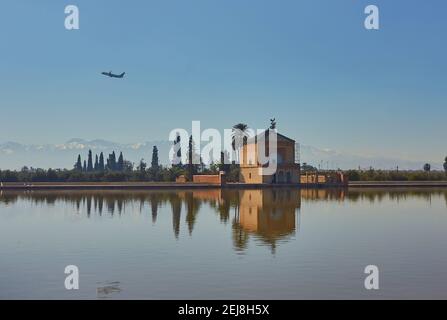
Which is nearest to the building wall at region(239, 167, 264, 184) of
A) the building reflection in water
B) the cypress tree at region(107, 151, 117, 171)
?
the building reflection in water

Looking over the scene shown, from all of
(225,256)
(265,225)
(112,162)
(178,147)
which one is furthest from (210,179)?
(112,162)

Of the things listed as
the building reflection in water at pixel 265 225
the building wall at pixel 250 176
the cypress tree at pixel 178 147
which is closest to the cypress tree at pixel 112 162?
the cypress tree at pixel 178 147

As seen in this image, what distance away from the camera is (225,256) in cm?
1181

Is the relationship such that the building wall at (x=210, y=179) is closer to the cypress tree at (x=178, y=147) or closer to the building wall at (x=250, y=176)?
the building wall at (x=250, y=176)

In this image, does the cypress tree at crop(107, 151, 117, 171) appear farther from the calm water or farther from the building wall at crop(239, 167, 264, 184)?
the calm water

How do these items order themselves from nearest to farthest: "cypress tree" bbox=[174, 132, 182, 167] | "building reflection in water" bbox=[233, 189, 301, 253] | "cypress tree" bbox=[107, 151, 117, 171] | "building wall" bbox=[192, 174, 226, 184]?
1. "building reflection in water" bbox=[233, 189, 301, 253]
2. "building wall" bbox=[192, 174, 226, 184]
3. "cypress tree" bbox=[174, 132, 182, 167]
4. "cypress tree" bbox=[107, 151, 117, 171]

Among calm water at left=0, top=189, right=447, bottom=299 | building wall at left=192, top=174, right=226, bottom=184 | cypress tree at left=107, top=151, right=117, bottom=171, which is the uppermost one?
cypress tree at left=107, top=151, right=117, bottom=171

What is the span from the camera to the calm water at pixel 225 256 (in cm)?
884

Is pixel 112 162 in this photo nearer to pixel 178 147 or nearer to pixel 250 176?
pixel 178 147

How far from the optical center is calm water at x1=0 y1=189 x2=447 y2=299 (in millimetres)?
8844

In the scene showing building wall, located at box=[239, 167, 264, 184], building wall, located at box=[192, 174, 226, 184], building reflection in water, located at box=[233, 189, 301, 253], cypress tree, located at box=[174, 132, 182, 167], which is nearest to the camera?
building reflection in water, located at box=[233, 189, 301, 253]

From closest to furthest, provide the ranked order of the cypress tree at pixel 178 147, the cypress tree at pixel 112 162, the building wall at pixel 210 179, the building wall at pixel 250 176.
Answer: the building wall at pixel 210 179 → the building wall at pixel 250 176 → the cypress tree at pixel 178 147 → the cypress tree at pixel 112 162

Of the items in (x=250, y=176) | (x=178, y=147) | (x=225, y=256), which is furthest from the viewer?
(x=178, y=147)
